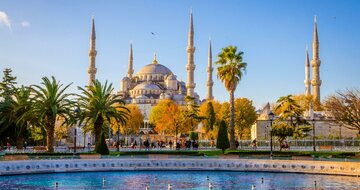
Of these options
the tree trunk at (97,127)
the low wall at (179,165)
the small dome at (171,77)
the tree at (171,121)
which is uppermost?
the small dome at (171,77)

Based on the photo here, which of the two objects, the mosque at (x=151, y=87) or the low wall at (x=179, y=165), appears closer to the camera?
the low wall at (x=179, y=165)

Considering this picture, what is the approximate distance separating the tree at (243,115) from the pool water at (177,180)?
35.3 metres

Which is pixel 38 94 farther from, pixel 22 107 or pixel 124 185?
pixel 124 185

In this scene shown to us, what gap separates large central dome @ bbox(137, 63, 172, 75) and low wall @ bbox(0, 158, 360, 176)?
8218 cm

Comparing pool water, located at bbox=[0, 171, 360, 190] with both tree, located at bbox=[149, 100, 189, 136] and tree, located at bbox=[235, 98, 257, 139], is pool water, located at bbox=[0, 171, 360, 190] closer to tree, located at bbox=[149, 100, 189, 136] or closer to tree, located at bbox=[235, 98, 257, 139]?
tree, located at bbox=[149, 100, 189, 136]

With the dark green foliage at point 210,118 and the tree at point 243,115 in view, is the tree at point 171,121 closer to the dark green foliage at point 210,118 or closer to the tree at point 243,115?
the dark green foliage at point 210,118

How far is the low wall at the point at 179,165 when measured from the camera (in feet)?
72.2

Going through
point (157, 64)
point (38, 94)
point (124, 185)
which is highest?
point (157, 64)

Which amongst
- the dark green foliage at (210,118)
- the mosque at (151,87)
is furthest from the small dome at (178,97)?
the dark green foliage at (210,118)

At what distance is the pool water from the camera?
17406mm

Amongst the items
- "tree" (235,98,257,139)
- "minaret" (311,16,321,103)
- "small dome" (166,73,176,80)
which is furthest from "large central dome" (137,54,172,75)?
"tree" (235,98,257,139)

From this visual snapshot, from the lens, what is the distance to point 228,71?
3550 cm

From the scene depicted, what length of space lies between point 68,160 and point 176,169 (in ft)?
17.7

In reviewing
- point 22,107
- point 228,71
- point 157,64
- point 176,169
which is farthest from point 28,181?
point 157,64
